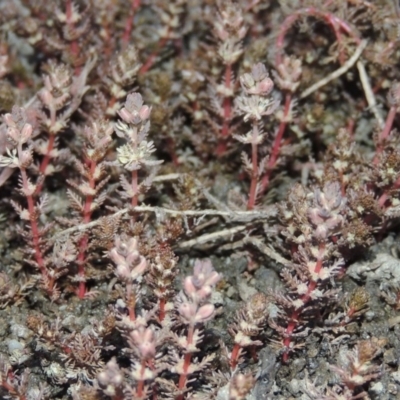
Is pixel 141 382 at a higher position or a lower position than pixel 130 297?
lower

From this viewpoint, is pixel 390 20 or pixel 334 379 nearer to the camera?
pixel 334 379

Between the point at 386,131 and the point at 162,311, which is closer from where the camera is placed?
the point at 162,311

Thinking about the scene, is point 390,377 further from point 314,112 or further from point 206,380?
point 314,112

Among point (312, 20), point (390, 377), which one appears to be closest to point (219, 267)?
point (390, 377)

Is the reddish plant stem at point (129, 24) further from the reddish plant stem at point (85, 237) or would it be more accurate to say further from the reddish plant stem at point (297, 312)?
the reddish plant stem at point (297, 312)

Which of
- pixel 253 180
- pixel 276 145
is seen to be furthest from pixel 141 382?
pixel 276 145

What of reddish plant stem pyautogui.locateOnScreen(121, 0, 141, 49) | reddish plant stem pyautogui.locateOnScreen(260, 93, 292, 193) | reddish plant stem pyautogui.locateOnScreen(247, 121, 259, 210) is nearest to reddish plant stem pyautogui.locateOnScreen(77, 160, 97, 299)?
reddish plant stem pyautogui.locateOnScreen(247, 121, 259, 210)

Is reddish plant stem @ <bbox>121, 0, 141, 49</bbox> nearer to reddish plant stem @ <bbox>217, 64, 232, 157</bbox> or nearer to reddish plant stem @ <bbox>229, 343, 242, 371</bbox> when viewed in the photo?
reddish plant stem @ <bbox>217, 64, 232, 157</bbox>

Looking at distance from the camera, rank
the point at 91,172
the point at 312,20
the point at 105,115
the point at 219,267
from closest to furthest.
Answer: the point at 91,172
the point at 219,267
the point at 105,115
the point at 312,20

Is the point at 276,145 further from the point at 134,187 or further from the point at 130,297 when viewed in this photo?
the point at 130,297
